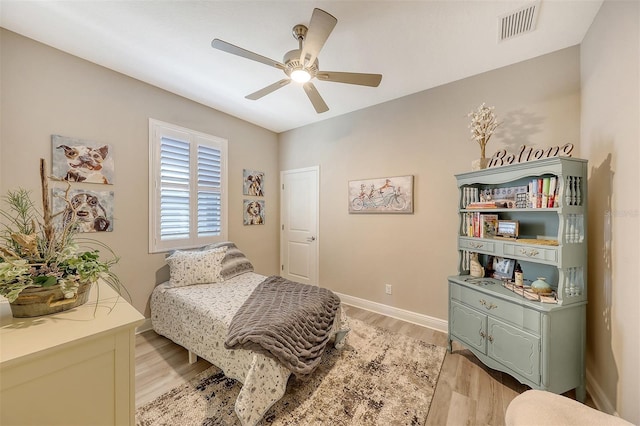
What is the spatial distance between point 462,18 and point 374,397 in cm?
285

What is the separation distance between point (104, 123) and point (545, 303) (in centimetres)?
408

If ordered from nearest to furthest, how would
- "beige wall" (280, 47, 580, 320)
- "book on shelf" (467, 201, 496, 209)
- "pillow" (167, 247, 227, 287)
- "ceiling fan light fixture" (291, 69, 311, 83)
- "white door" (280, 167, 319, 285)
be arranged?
"ceiling fan light fixture" (291, 69, 311, 83)
"book on shelf" (467, 201, 496, 209)
"beige wall" (280, 47, 580, 320)
"pillow" (167, 247, 227, 287)
"white door" (280, 167, 319, 285)

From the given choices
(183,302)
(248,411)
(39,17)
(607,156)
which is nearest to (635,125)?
(607,156)

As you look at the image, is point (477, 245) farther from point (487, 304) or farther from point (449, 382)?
point (449, 382)

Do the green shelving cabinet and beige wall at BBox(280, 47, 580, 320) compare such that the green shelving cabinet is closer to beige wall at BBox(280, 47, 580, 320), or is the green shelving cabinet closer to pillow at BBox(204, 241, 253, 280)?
beige wall at BBox(280, 47, 580, 320)

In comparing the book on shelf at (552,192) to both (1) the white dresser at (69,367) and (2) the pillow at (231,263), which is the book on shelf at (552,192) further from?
(2) the pillow at (231,263)

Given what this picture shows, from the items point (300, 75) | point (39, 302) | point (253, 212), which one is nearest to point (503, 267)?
point (300, 75)

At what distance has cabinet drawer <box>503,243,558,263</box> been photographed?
66.0 inches

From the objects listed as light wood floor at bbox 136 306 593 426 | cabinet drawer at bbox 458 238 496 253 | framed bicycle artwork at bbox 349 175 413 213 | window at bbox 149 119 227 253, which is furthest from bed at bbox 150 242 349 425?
framed bicycle artwork at bbox 349 175 413 213

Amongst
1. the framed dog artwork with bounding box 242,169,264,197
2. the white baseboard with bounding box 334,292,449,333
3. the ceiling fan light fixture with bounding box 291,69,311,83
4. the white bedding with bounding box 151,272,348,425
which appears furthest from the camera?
the framed dog artwork with bounding box 242,169,264,197

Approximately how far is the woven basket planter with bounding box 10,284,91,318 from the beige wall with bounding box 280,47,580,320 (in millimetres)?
2911

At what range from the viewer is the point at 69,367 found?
2.61 ft

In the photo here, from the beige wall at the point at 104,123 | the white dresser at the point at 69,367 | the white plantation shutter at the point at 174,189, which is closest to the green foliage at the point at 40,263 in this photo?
the white dresser at the point at 69,367

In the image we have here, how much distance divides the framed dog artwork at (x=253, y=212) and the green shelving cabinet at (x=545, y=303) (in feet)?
9.88
